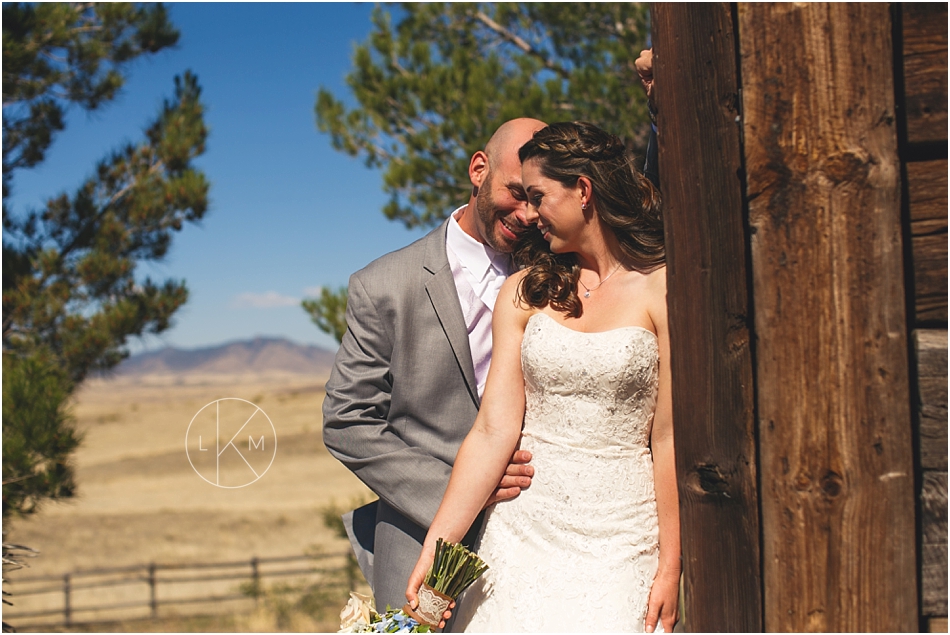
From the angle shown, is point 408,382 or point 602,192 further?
point 408,382

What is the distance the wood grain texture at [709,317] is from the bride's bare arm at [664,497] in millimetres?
507

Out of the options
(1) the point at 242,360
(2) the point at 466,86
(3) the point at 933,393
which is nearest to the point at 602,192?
(3) the point at 933,393

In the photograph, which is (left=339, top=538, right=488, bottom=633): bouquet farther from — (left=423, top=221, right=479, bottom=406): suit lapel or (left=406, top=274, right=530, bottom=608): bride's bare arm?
(left=423, top=221, right=479, bottom=406): suit lapel

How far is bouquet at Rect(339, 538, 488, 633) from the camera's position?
2.23 m

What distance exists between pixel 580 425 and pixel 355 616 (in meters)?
→ 0.88

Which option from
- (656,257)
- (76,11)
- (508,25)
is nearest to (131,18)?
(76,11)

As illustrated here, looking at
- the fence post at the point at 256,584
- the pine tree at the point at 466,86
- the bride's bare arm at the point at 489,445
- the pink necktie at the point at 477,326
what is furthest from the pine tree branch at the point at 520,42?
the fence post at the point at 256,584

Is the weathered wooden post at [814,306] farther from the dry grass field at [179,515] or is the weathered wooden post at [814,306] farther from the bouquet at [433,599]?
the dry grass field at [179,515]

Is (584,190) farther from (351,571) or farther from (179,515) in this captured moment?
(179,515)

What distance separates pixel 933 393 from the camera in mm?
1506

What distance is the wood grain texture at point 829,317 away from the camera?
4.95ft

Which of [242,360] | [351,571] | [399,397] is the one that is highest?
[399,397]

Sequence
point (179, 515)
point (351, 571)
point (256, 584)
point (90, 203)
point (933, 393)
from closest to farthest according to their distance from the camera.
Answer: point (933, 393) → point (90, 203) → point (351, 571) → point (256, 584) → point (179, 515)

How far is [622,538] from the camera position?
229 cm
